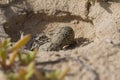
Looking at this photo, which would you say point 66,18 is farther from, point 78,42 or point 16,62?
point 16,62

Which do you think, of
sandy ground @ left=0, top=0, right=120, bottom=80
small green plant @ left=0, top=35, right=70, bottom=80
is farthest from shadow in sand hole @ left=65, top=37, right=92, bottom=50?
small green plant @ left=0, top=35, right=70, bottom=80

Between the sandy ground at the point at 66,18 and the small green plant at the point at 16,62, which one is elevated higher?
the small green plant at the point at 16,62

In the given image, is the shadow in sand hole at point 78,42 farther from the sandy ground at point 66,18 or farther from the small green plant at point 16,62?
the small green plant at point 16,62

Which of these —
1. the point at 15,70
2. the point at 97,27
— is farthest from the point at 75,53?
the point at 97,27

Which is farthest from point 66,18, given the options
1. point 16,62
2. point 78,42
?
point 16,62

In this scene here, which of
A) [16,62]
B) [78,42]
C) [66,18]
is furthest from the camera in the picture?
[66,18]

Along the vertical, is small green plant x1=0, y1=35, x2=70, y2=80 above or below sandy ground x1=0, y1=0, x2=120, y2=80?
above

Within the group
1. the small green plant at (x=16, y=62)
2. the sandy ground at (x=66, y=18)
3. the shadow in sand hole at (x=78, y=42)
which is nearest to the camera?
the small green plant at (x=16, y=62)

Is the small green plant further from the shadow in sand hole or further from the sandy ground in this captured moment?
the shadow in sand hole

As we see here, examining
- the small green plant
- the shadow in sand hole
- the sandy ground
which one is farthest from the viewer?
the shadow in sand hole

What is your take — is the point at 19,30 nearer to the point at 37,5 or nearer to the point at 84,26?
the point at 37,5

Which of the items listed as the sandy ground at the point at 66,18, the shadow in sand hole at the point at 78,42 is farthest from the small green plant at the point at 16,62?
the shadow in sand hole at the point at 78,42
